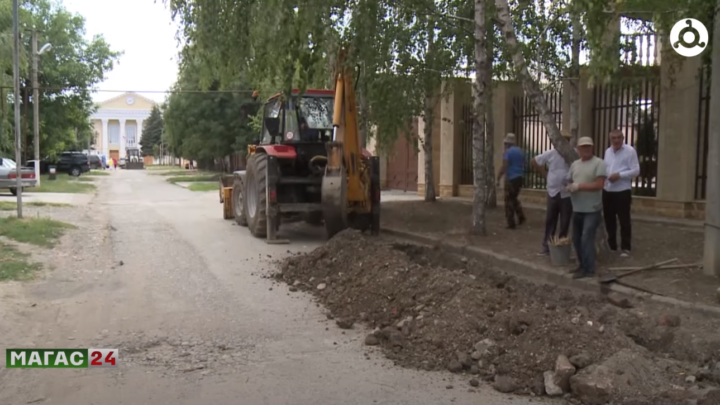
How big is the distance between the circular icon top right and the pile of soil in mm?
3579

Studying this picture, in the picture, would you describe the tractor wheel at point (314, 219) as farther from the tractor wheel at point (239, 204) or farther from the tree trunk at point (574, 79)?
the tree trunk at point (574, 79)

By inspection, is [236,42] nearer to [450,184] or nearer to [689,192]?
[689,192]

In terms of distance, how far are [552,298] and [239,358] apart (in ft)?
10.8

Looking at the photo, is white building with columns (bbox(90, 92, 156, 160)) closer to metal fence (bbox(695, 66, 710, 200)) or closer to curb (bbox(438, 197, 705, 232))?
curb (bbox(438, 197, 705, 232))

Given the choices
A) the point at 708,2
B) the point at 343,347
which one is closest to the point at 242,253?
the point at 343,347

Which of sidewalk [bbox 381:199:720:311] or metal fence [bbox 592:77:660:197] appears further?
metal fence [bbox 592:77:660:197]

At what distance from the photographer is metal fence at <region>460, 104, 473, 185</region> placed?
1889 centimetres

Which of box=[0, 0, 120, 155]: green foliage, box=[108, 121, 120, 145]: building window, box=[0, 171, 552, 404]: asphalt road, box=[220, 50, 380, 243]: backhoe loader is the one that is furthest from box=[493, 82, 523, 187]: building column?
box=[108, 121, 120, 145]: building window

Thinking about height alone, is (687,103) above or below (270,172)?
above

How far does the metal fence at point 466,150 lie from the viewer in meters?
18.9

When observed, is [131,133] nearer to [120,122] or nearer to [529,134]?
[120,122]

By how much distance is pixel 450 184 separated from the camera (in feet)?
64.1

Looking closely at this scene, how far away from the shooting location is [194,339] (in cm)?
591

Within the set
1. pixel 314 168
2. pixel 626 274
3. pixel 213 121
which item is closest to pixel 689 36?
pixel 626 274
